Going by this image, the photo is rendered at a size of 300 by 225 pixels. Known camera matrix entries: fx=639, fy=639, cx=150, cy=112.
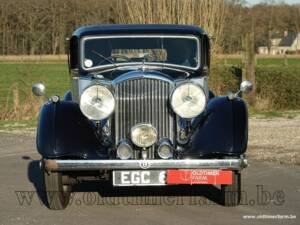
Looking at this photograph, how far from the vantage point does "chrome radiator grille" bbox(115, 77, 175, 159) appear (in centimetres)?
659

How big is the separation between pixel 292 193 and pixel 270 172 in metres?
1.55

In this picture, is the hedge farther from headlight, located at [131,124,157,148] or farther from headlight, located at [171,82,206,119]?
headlight, located at [131,124,157,148]

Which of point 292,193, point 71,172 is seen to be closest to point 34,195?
point 71,172

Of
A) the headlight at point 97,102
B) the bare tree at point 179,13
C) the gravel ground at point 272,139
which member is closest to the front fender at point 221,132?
the headlight at point 97,102

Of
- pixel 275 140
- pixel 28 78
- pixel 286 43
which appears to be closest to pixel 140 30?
pixel 275 140

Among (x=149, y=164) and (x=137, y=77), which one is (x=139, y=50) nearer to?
(x=137, y=77)

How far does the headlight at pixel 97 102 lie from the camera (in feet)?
21.2

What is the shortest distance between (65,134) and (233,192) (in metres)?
1.86

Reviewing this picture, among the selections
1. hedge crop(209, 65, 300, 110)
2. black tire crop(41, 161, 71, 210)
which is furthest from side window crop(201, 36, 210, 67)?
hedge crop(209, 65, 300, 110)

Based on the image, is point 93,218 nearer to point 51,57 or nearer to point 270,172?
point 270,172

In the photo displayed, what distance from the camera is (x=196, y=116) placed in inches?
262

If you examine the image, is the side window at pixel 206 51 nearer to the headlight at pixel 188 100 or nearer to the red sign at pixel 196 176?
the headlight at pixel 188 100

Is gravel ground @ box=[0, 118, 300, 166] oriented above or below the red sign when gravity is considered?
below

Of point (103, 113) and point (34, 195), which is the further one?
point (34, 195)
